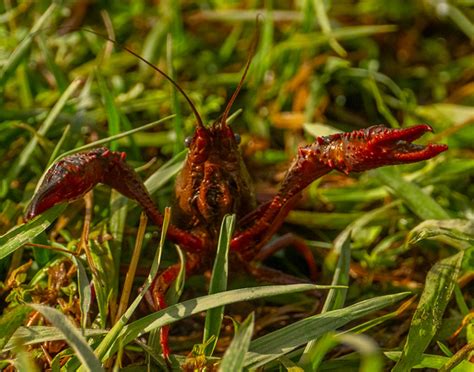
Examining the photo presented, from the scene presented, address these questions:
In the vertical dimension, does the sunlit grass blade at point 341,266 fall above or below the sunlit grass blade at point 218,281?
below

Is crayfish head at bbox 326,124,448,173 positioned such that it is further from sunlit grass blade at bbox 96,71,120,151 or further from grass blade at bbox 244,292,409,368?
sunlit grass blade at bbox 96,71,120,151

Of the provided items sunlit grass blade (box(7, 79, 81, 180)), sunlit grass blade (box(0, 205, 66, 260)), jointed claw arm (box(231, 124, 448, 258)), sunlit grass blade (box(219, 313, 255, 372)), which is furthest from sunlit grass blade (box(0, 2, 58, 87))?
sunlit grass blade (box(219, 313, 255, 372))

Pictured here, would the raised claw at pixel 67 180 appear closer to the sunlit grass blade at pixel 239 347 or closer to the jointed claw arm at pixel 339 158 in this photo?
the jointed claw arm at pixel 339 158

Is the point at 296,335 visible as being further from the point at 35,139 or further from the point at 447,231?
the point at 35,139

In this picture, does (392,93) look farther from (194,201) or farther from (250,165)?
(194,201)

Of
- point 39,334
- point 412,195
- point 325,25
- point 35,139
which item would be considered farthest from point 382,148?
point 325,25

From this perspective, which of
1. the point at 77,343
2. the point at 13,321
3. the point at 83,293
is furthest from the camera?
the point at 83,293

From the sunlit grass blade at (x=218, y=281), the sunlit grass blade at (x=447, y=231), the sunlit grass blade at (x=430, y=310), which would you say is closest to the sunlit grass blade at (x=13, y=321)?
the sunlit grass blade at (x=218, y=281)

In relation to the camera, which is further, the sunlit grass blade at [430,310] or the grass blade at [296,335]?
the sunlit grass blade at [430,310]

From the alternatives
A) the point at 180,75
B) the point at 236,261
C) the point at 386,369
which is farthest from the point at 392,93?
the point at 386,369
